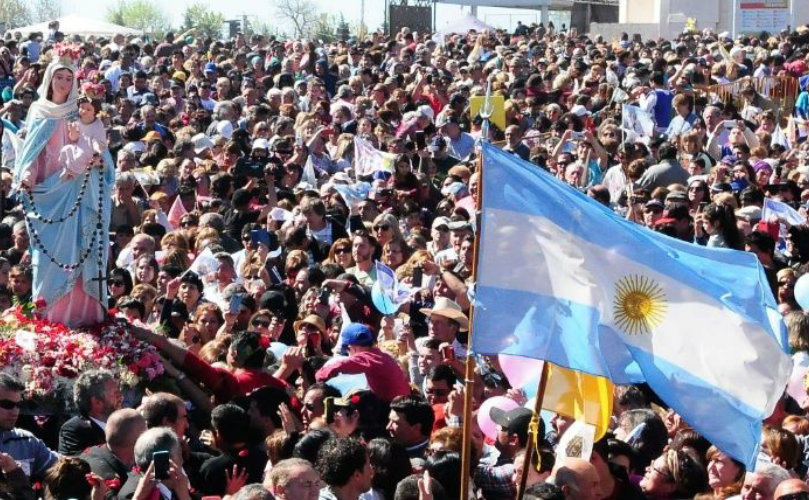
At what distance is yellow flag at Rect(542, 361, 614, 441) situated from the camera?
8766 millimetres

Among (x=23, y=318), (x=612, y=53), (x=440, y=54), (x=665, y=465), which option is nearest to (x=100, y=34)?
(x=440, y=54)

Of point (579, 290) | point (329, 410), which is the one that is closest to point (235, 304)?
point (329, 410)

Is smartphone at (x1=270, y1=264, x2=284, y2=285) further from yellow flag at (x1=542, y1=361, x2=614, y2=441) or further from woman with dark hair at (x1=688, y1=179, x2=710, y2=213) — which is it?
yellow flag at (x1=542, y1=361, x2=614, y2=441)

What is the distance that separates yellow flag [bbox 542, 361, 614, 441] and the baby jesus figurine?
14.0 ft

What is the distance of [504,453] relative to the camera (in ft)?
31.4

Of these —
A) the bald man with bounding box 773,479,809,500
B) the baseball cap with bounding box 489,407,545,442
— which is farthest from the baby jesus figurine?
the bald man with bounding box 773,479,809,500

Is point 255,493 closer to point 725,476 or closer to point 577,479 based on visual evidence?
point 577,479

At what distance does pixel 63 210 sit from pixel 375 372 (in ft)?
8.27

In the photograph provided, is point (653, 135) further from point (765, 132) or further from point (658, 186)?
point (658, 186)

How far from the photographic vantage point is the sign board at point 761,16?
41.1 metres

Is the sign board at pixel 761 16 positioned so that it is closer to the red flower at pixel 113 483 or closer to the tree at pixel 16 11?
the red flower at pixel 113 483

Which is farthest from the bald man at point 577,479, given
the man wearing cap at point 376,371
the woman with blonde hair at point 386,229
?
the woman with blonde hair at point 386,229

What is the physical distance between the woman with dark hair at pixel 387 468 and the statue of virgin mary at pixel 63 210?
3.51 meters

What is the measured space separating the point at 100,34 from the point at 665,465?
109ft
